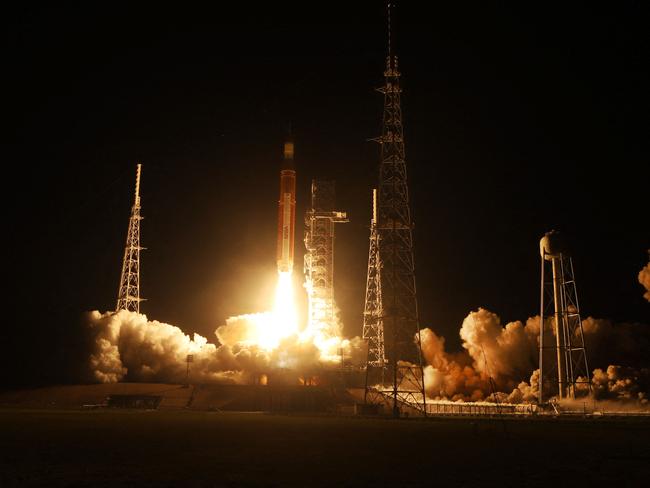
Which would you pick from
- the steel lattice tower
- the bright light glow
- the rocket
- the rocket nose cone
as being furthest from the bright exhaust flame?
the rocket nose cone

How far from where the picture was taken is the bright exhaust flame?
60.8 m

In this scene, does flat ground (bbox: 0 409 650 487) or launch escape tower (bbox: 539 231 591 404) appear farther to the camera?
launch escape tower (bbox: 539 231 591 404)

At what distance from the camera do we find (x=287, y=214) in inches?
2361

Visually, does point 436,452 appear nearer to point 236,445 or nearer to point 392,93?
point 236,445

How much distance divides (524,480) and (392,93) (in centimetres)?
3636

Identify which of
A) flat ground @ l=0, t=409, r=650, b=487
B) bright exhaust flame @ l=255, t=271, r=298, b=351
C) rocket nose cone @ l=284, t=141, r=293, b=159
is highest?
rocket nose cone @ l=284, t=141, r=293, b=159

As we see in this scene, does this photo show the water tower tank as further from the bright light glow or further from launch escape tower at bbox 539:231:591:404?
the bright light glow

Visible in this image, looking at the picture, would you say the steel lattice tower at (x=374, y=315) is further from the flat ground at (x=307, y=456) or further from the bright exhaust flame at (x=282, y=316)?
the flat ground at (x=307, y=456)

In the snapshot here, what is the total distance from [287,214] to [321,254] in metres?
4.71

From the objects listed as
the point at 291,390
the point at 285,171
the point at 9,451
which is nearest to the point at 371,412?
the point at 291,390

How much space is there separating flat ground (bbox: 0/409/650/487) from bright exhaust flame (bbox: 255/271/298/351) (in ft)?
100

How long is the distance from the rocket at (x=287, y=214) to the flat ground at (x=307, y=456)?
30.5m

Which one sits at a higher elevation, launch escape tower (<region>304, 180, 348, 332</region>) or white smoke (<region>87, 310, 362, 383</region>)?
launch escape tower (<region>304, 180, 348, 332</region>)

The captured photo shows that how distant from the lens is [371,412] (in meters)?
45.4
